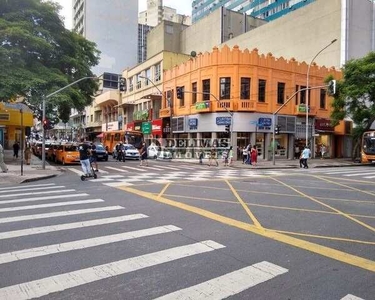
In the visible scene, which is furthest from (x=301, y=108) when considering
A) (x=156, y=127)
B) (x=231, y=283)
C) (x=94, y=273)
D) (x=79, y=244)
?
(x=94, y=273)

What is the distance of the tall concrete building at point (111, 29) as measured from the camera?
81375 mm

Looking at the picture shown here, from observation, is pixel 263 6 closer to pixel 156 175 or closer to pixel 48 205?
pixel 156 175

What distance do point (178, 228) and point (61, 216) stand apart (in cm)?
274

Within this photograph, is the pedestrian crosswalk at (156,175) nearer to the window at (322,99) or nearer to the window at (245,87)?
the window at (245,87)

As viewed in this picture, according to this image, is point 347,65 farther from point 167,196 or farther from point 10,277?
point 10,277

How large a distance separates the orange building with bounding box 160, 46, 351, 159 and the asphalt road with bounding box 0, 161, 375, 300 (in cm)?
2381

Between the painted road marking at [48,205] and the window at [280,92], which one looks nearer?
the painted road marking at [48,205]

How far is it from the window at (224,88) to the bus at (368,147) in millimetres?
12824

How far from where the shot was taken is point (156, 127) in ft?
144

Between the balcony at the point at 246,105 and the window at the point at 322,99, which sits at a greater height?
the window at the point at 322,99

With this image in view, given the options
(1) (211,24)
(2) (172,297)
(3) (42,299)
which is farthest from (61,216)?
(1) (211,24)

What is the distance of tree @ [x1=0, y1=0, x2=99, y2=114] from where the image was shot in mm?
22984

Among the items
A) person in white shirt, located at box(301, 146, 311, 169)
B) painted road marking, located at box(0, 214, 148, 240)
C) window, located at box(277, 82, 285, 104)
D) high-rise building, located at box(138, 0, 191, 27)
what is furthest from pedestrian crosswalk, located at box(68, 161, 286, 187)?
high-rise building, located at box(138, 0, 191, 27)

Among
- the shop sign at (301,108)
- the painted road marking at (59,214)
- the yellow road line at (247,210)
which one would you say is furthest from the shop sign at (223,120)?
the painted road marking at (59,214)
